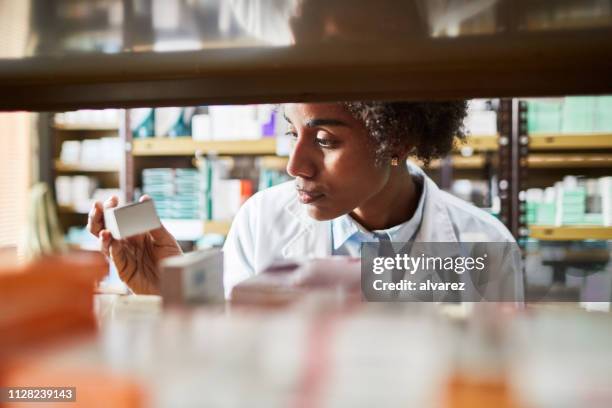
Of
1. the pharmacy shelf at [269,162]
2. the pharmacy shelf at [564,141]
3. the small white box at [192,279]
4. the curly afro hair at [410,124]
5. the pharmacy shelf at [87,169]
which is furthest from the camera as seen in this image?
the pharmacy shelf at [87,169]

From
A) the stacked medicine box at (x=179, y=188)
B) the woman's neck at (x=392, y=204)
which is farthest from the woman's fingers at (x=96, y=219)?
the stacked medicine box at (x=179, y=188)

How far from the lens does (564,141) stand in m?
2.21

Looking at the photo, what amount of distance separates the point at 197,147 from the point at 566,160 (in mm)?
1668

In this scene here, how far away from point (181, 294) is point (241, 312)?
69 mm

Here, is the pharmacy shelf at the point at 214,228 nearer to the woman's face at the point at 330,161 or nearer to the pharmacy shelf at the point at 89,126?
the woman's face at the point at 330,161

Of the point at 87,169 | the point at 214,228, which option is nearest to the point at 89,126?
the point at 87,169

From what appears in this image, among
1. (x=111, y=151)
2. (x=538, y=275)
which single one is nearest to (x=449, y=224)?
(x=538, y=275)

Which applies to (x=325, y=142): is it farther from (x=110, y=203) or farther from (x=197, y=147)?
(x=197, y=147)

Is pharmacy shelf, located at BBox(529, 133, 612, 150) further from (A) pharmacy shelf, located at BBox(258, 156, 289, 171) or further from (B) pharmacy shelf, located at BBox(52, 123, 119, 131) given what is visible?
(B) pharmacy shelf, located at BBox(52, 123, 119, 131)

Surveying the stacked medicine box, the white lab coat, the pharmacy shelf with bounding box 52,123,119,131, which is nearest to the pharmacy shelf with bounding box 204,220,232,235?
the stacked medicine box

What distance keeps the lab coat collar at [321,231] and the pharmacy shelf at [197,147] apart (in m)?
1.00

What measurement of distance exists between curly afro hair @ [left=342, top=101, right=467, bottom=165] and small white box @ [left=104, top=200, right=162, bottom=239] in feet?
1.20

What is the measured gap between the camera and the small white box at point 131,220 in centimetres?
79

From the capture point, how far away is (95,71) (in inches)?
23.4
